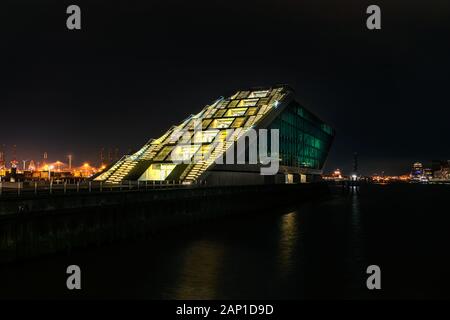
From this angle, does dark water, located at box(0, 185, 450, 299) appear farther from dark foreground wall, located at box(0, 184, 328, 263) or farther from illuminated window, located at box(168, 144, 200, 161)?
illuminated window, located at box(168, 144, 200, 161)

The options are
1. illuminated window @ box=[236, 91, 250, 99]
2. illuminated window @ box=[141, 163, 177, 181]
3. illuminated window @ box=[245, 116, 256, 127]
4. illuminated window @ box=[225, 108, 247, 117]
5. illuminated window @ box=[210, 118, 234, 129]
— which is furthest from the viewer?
illuminated window @ box=[236, 91, 250, 99]

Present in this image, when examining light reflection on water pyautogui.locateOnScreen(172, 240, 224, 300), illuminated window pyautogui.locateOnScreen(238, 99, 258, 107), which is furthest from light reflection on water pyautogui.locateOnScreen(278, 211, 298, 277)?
illuminated window pyautogui.locateOnScreen(238, 99, 258, 107)

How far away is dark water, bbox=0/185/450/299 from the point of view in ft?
56.4

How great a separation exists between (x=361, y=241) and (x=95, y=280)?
21261 millimetres

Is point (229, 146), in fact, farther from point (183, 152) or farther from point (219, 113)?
point (219, 113)

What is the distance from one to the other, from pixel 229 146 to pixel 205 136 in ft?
27.1

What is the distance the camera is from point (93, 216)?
2456cm

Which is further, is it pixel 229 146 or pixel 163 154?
pixel 163 154

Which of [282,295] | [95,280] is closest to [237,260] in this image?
[282,295]

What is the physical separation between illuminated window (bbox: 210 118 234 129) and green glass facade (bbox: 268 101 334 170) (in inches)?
285

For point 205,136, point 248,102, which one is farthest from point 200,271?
point 248,102

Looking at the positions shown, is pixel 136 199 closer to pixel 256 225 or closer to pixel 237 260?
pixel 237 260

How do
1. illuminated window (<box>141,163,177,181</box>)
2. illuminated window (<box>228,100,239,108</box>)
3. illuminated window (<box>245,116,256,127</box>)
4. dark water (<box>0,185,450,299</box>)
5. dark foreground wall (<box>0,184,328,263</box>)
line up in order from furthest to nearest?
illuminated window (<box>228,100,239,108</box>) → illuminated window (<box>245,116,256,127</box>) → illuminated window (<box>141,163,177,181</box>) → dark foreground wall (<box>0,184,328,263</box>) → dark water (<box>0,185,450,299</box>)
